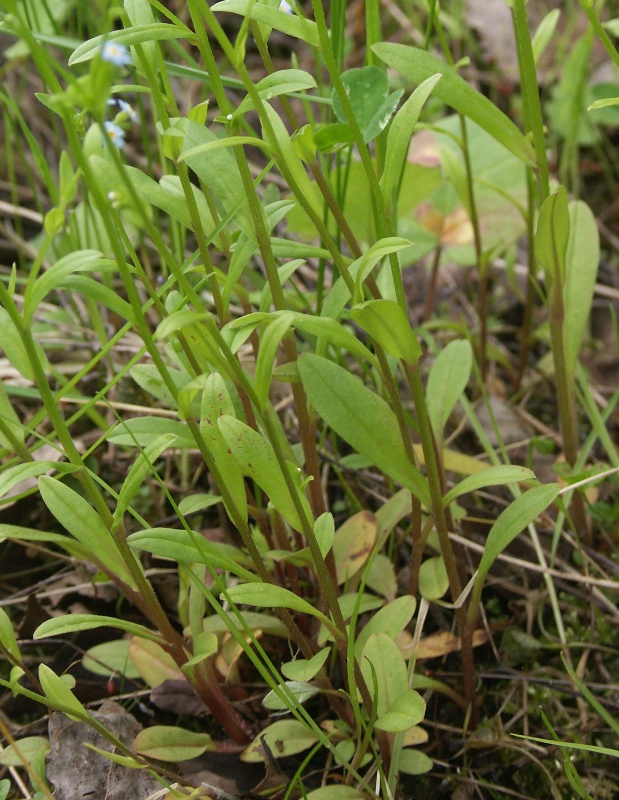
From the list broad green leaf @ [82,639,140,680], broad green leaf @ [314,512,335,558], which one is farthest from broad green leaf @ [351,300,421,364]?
broad green leaf @ [82,639,140,680]

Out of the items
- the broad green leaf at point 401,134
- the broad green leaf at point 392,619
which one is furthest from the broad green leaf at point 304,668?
the broad green leaf at point 401,134

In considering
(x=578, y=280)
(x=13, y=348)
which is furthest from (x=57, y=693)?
(x=578, y=280)

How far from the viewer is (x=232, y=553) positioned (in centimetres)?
114

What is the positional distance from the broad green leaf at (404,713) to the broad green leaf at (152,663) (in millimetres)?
343

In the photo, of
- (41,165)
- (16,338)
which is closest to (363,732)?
(16,338)

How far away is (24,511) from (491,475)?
34.6 inches

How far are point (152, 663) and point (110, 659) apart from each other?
9 centimetres

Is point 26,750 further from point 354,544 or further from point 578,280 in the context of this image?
point 578,280

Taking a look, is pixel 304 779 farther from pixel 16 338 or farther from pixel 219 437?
pixel 16 338

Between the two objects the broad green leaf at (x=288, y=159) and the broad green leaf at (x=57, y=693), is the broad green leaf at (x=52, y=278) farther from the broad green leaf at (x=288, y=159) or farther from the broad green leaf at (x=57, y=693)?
the broad green leaf at (x=57, y=693)

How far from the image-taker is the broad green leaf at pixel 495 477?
0.96 m

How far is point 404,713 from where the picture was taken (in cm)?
92

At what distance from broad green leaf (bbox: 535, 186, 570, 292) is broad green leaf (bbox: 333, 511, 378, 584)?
470 millimetres

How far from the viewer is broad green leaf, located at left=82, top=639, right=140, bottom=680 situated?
3.88 ft
